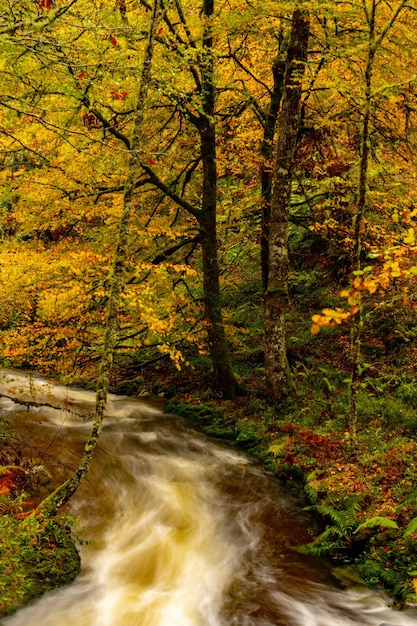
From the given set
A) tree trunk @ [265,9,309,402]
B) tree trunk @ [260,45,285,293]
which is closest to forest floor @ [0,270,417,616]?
tree trunk @ [265,9,309,402]

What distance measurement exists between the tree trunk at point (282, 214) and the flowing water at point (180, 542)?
193cm

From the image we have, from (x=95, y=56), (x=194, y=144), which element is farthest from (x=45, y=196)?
(x=194, y=144)

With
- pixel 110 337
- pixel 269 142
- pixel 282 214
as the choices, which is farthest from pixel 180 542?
pixel 269 142

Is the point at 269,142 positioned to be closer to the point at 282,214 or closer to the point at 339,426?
the point at 282,214

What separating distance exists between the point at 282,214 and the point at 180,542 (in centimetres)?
623

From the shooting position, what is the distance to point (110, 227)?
10203 mm

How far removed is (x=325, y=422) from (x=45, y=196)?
271 inches

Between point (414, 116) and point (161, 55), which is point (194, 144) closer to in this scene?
point (161, 55)

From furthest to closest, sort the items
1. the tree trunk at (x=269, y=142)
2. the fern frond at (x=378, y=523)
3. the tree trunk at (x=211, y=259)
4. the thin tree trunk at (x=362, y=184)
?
the tree trunk at (x=269, y=142), the tree trunk at (x=211, y=259), the thin tree trunk at (x=362, y=184), the fern frond at (x=378, y=523)

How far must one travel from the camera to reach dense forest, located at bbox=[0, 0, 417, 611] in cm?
666

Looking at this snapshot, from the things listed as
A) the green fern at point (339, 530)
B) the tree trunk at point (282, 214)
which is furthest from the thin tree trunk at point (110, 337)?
the tree trunk at point (282, 214)

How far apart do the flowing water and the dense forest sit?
51 centimetres

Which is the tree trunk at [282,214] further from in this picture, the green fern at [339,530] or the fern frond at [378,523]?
the fern frond at [378,523]

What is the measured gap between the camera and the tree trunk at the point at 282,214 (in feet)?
31.1
